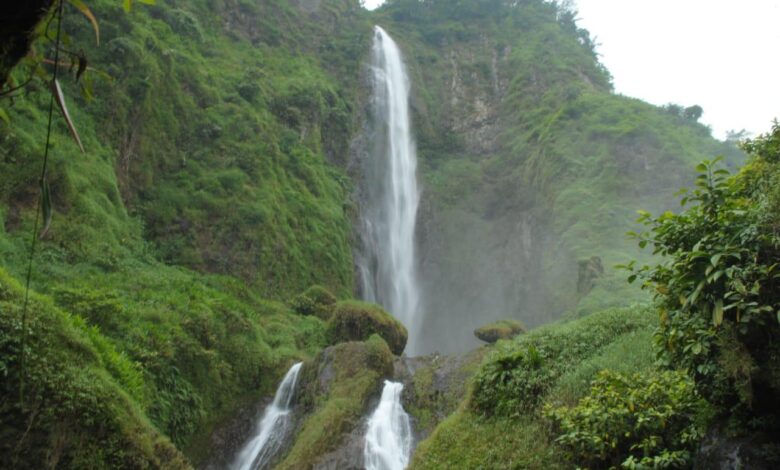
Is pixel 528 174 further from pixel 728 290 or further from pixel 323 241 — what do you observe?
pixel 728 290

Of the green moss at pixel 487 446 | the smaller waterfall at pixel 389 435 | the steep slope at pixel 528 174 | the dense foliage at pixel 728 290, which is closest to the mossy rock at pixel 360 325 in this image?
the smaller waterfall at pixel 389 435

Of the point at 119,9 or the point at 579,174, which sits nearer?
the point at 119,9

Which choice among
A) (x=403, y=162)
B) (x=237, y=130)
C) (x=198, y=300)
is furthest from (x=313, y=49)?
(x=198, y=300)

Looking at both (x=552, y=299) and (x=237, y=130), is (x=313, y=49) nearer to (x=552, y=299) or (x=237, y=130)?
(x=237, y=130)

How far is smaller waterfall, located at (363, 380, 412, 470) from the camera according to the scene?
10370 mm

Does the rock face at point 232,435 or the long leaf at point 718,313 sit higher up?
the long leaf at point 718,313

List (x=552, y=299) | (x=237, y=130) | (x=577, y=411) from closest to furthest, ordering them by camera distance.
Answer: (x=577, y=411) → (x=237, y=130) → (x=552, y=299)

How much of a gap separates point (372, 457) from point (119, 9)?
55.1 feet

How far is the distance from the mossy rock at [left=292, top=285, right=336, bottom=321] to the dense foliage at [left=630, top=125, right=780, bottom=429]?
44.6 ft

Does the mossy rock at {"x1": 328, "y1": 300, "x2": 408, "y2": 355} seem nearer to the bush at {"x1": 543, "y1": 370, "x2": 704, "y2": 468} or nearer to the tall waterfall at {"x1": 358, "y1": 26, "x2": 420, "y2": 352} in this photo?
the tall waterfall at {"x1": 358, "y1": 26, "x2": 420, "y2": 352}

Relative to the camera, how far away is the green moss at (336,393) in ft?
34.1

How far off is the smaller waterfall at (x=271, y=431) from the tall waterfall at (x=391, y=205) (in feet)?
33.6

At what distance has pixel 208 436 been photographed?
11484 millimetres

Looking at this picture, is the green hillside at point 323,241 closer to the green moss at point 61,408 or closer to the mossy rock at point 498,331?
the green moss at point 61,408
